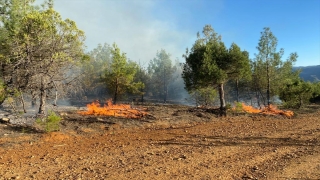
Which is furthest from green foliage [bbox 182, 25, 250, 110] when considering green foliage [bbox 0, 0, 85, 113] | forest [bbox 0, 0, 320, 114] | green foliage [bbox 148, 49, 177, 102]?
green foliage [bbox 148, 49, 177, 102]

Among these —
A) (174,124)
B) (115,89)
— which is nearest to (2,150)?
(174,124)

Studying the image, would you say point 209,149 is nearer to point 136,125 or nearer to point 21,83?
point 136,125

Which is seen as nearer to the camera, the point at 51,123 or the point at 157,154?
the point at 157,154

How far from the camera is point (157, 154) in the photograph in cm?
670

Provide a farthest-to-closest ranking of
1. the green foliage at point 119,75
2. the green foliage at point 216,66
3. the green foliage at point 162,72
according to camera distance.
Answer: the green foliage at point 162,72 < the green foliage at point 119,75 < the green foliage at point 216,66

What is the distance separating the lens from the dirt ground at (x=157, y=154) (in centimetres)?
523

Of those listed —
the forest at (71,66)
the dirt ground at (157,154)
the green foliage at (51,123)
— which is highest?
the forest at (71,66)

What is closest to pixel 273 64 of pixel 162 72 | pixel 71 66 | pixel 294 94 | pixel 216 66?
pixel 294 94

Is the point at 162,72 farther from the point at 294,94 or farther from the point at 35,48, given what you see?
the point at 35,48

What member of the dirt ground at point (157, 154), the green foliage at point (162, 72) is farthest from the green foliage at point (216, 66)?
the green foliage at point (162, 72)

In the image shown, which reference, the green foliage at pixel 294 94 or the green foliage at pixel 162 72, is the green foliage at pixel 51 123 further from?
the green foliage at pixel 162 72

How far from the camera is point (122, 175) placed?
510 cm

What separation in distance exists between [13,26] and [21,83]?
2797 millimetres

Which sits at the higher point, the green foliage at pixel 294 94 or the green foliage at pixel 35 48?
the green foliage at pixel 35 48
